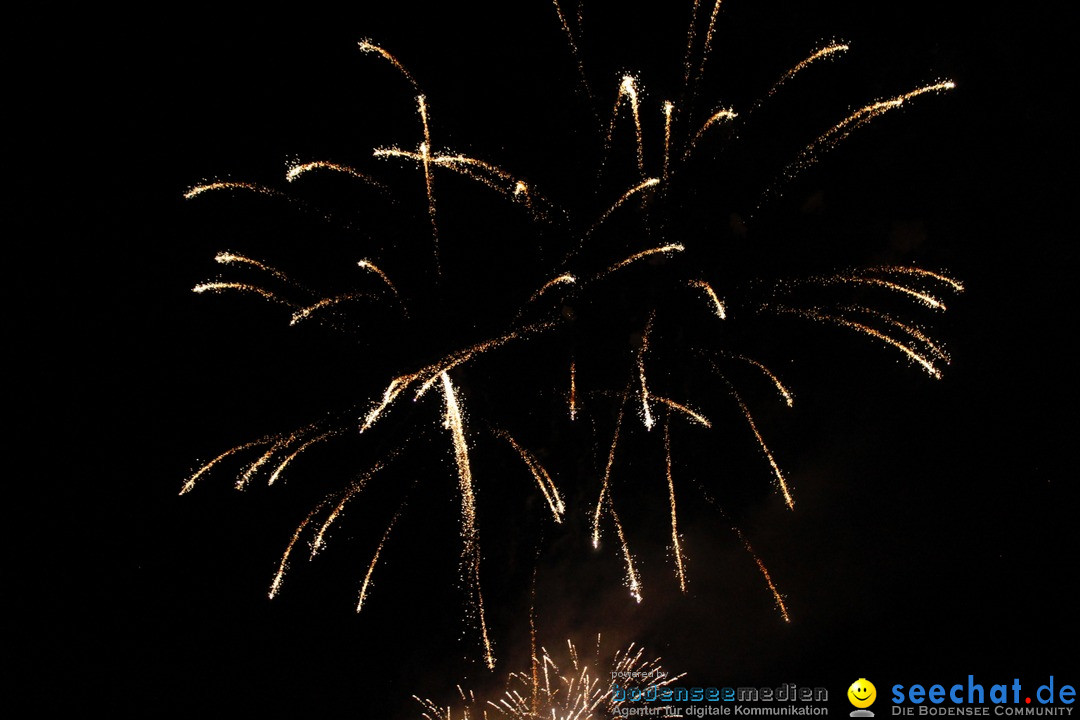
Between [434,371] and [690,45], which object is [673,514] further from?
[690,45]

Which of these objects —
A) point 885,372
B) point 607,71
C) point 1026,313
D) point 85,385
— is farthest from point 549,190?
point 1026,313

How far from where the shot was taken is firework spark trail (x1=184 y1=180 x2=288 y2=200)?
5.97 metres

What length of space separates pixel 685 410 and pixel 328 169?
4.49 meters

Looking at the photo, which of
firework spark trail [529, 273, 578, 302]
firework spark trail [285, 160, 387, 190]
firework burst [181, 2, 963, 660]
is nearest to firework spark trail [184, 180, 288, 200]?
firework burst [181, 2, 963, 660]

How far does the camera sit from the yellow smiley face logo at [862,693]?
24.6ft

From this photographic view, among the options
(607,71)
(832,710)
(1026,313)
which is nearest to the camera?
(607,71)

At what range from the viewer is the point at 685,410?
6.56 m

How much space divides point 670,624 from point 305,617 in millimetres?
4363

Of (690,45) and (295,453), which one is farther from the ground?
(690,45)

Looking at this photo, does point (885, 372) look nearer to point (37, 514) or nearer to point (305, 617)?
point (305, 617)

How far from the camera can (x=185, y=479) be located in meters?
6.25

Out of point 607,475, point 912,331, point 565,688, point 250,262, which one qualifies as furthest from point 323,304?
point 912,331

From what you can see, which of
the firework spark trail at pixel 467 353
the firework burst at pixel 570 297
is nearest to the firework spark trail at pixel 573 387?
the firework burst at pixel 570 297

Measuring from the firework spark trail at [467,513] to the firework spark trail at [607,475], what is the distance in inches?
53.3
